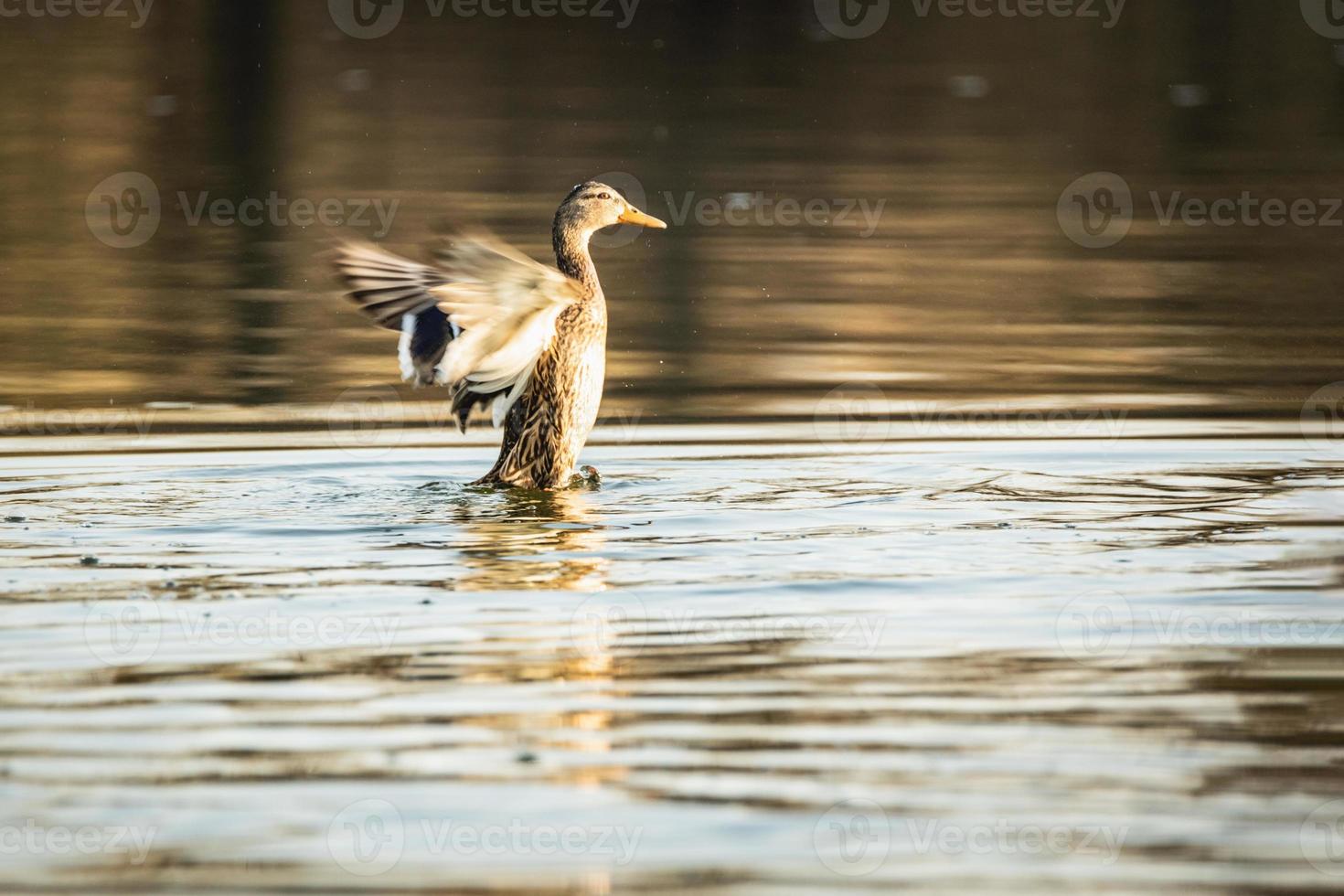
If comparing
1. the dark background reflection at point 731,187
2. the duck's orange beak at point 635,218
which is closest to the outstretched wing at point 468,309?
the duck's orange beak at point 635,218

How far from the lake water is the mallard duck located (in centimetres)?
29

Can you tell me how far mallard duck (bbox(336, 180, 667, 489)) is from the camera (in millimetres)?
8078

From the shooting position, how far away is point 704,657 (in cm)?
598

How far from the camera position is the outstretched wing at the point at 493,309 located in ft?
25.5

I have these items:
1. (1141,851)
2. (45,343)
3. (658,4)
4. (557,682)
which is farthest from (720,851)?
(658,4)

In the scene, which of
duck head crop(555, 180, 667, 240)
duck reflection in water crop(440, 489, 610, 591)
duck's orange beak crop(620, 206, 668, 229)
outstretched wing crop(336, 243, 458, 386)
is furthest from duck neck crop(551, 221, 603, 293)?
duck reflection in water crop(440, 489, 610, 591)

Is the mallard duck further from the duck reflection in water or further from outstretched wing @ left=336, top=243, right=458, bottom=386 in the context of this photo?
the duck reflection in water

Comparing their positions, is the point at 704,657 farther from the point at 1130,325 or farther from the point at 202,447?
the point at 1130,325

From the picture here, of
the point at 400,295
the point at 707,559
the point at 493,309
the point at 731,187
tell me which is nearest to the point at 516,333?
the point at 493,309

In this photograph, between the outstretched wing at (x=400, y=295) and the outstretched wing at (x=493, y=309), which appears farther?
the outstretched wing at (x=400, y=295)

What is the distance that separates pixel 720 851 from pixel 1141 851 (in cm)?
85

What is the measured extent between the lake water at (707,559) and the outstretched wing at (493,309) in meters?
0.52

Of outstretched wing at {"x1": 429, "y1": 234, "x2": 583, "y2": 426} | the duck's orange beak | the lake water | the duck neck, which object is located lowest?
the lake water

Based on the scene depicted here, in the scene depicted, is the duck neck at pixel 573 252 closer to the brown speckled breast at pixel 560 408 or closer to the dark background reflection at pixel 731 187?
the brown speckled breast at pixel 560 408
